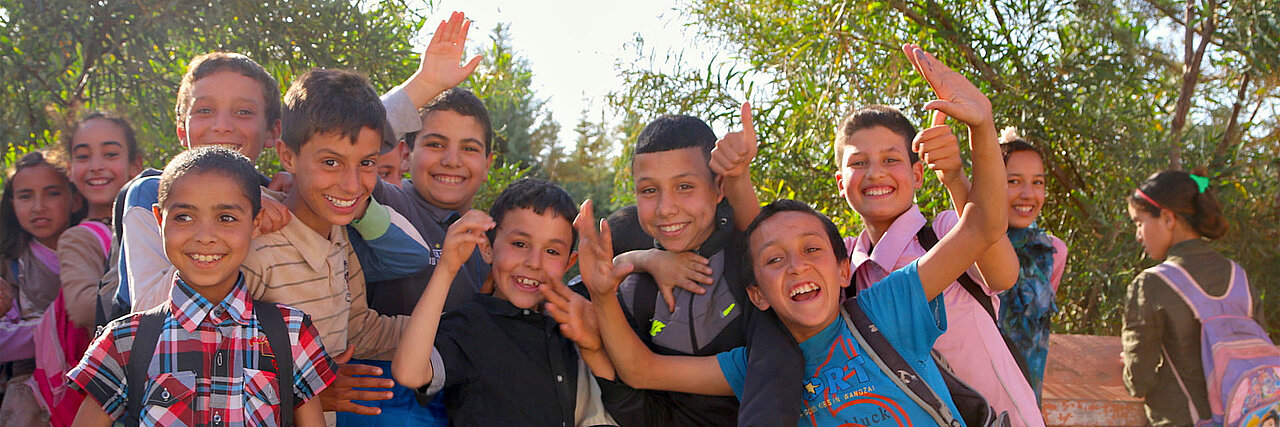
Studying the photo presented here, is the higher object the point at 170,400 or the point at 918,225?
the point at 918,225

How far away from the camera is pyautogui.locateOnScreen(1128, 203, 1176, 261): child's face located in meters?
4.08

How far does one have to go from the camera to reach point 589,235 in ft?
7.61

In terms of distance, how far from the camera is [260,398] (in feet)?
6.82

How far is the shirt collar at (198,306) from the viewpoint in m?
2.03

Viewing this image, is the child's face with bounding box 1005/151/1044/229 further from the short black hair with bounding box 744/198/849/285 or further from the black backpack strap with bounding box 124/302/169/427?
the black backpack strap with bounding box 124/302/169/427

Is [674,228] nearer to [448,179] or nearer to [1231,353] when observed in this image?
[448,179]

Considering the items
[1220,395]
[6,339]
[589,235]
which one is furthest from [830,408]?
[6,339]

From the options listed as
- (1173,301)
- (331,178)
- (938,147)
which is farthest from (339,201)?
(1173,301)

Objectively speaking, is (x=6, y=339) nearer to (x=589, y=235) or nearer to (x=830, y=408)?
(x=589, y=235)

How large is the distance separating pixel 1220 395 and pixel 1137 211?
2.87 ft

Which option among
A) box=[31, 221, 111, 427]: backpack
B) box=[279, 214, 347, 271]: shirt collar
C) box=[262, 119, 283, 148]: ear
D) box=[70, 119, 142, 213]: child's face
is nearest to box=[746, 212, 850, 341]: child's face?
box=[279, 214, 347, 271]: shirt collar

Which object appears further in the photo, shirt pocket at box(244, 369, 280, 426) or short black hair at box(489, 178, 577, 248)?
short black hair at box(489, 178, 577, 248)

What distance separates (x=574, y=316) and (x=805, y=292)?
599 millimetres

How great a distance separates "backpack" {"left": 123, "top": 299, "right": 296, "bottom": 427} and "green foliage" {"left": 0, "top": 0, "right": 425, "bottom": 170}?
7.97 ft
